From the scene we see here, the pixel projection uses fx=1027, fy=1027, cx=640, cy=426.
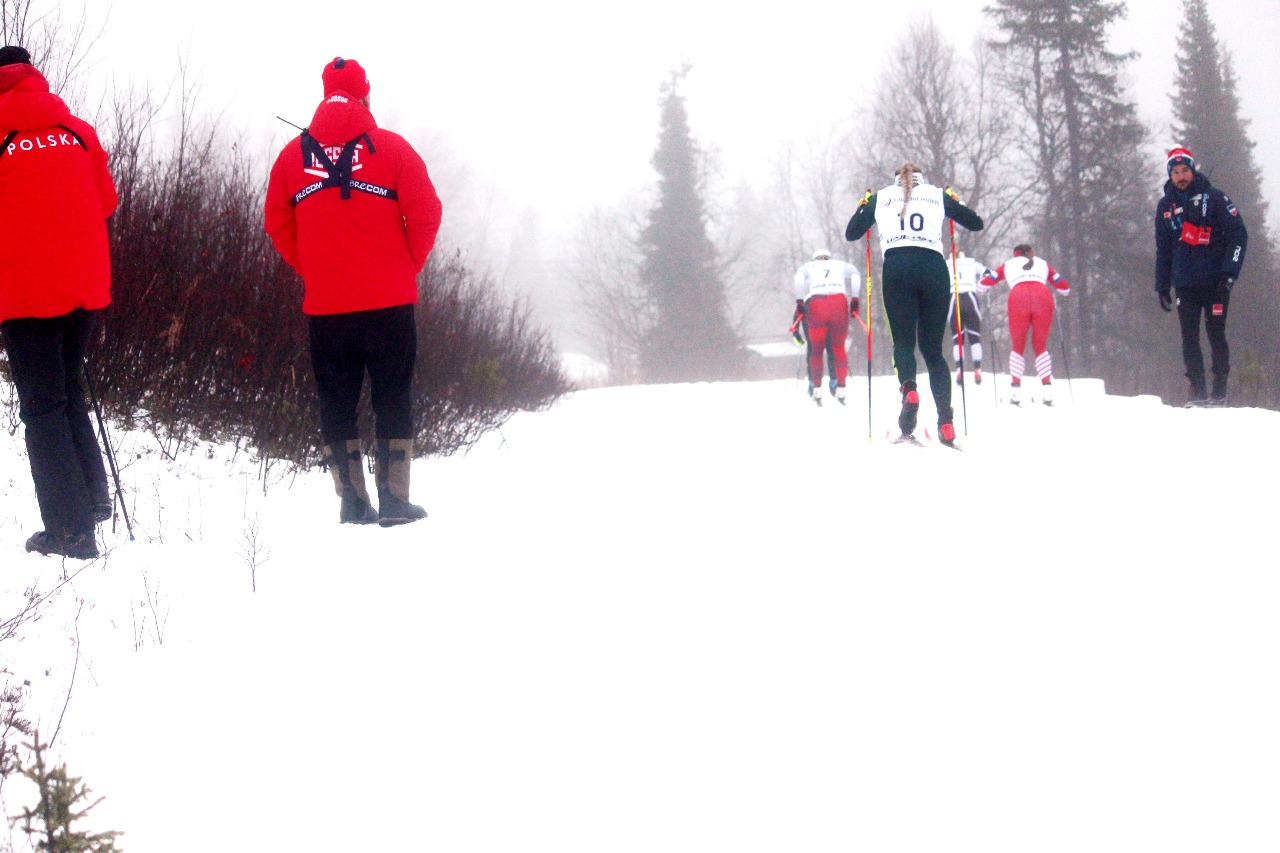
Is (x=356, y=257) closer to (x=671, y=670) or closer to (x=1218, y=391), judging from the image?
(x=671, y=670)

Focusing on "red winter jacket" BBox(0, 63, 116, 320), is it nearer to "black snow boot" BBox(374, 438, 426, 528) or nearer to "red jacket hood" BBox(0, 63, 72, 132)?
"red jacket hood" BBox(0, 63, 72, 132)

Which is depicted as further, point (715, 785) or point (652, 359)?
point (652, 359)

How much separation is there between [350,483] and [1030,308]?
8.44 m

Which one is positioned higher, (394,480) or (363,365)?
(363,365)

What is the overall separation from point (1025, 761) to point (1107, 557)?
5.50 feet

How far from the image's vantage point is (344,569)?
3.54 m

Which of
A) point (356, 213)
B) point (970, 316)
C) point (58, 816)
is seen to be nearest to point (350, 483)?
point (356, 213)

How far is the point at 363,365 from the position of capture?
445cm

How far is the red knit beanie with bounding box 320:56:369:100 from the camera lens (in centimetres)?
428

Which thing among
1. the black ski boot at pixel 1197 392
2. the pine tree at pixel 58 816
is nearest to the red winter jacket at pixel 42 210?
the pine tree at pixel 58 816

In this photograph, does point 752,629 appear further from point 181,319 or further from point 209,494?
point 181,319

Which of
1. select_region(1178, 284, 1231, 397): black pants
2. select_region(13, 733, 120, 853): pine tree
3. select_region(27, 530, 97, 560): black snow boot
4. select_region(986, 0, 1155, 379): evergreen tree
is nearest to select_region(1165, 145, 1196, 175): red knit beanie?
select_region(1178, 284, 1231, 397): black pants

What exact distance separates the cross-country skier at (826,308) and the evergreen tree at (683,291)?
23125mm

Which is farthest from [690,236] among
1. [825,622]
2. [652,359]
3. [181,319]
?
[825,622]
